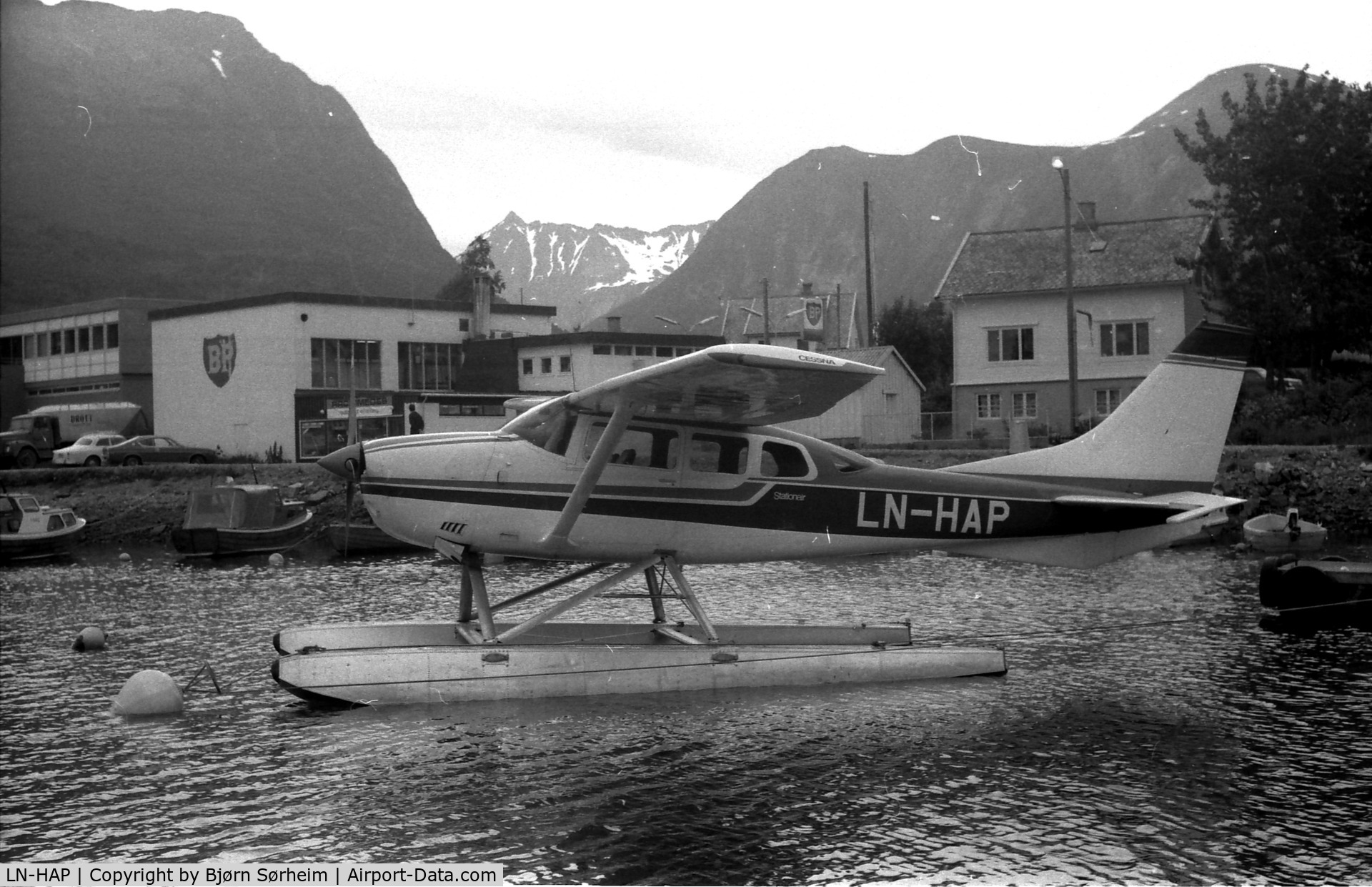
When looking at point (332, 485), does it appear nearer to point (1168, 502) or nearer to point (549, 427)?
point (549, 427)

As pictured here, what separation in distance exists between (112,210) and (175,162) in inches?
884

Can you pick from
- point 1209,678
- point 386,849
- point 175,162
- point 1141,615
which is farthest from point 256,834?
point 175,162

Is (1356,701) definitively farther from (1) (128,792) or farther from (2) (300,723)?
(1) (128,792)

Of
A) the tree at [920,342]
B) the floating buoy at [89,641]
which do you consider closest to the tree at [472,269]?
the tree at [920,342]

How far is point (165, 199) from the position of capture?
16775cm

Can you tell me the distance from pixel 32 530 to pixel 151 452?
54.7 ft

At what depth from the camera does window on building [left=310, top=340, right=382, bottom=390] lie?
51.9m

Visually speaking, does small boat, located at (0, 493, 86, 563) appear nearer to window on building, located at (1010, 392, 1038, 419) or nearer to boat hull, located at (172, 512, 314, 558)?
boat hull, located at (172, 512, 314, 558)

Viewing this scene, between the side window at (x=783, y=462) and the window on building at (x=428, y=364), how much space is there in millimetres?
42706

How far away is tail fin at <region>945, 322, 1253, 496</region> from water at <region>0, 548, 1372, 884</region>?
6.99 ft

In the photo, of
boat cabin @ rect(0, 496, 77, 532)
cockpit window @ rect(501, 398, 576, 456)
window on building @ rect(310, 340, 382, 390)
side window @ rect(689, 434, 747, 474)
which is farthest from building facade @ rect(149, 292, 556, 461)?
side window @ rect(689, 434, 747, 474)

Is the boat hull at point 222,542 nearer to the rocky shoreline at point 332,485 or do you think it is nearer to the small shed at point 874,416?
the rocky shoreline at point 332,485

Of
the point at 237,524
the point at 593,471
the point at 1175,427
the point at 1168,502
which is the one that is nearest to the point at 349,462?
the point at 593,471

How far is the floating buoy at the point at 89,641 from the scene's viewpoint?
16.0 metres
